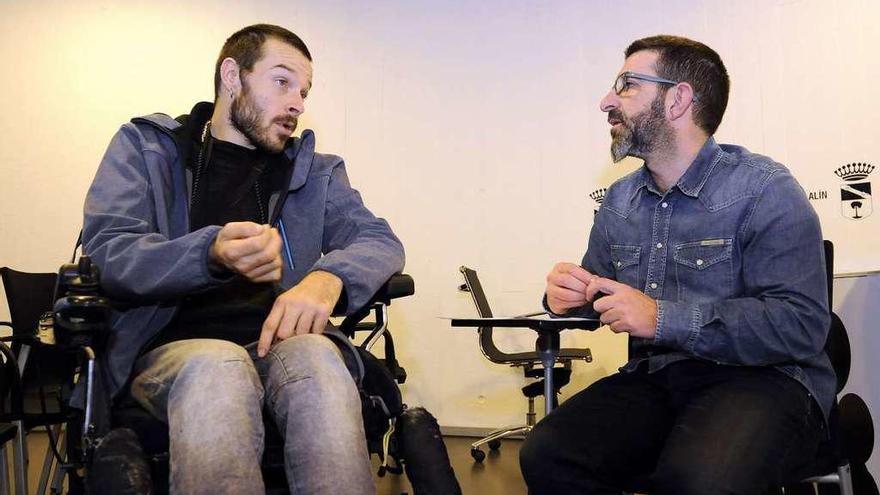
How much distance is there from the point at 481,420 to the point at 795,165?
2.15 meters

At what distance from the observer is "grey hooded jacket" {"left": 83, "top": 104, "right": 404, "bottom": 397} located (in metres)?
1.53

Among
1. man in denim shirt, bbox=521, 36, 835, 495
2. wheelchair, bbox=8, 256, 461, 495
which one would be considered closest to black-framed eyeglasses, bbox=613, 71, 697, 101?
man in denim shirt, bbox=521, 36, 835, 495

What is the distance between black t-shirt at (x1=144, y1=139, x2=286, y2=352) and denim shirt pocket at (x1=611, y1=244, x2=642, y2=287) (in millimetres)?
797

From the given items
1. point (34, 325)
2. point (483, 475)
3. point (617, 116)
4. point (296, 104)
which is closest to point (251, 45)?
point (296, 104)

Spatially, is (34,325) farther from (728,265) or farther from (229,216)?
(728,265)

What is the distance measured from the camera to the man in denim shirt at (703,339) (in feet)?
4.62

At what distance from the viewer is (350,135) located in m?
4.62

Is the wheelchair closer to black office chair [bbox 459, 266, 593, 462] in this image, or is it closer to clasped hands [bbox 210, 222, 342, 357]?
clasped hands [bbox 210, 222, 342, 357]

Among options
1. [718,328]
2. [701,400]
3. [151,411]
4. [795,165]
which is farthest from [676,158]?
[795,165]

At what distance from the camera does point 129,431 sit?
4.48 feet

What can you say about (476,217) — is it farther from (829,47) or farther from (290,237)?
(290,237)

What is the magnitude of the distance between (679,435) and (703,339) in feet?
0.65

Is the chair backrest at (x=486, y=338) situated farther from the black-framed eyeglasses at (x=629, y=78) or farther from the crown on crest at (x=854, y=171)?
the black-framed eyeglasses at (x=629, y=78)

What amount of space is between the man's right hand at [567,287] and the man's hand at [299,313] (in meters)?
0.48
